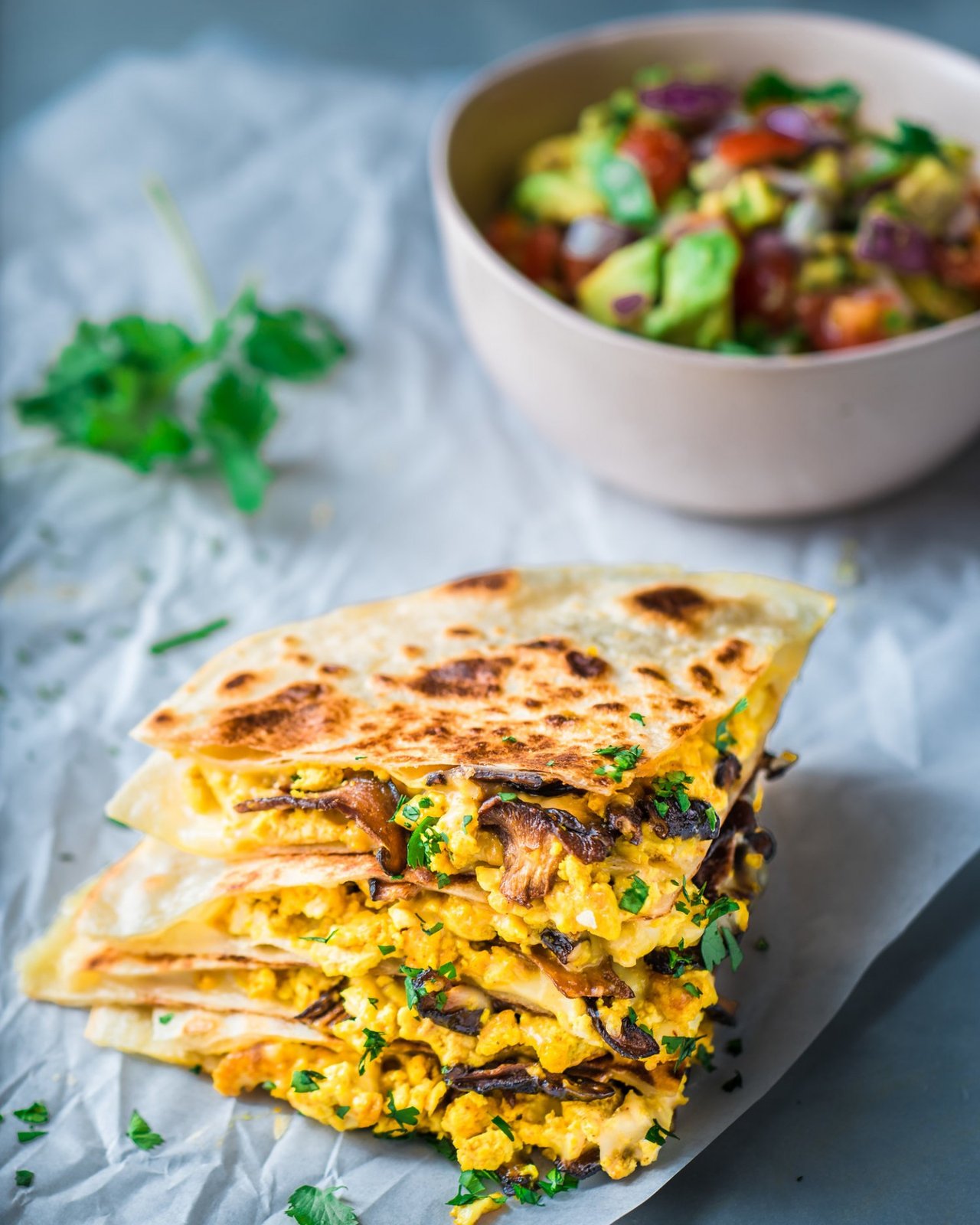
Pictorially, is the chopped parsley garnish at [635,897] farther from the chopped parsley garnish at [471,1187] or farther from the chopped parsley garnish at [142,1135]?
the chopped parsley garnish at [142,1135]

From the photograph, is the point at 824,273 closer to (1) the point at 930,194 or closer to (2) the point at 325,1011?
(1) the point at 930,194

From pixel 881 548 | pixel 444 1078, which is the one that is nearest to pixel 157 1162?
pixel 444 1078

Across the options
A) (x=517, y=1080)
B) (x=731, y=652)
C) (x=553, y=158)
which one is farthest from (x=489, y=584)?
(x=553, y=158)

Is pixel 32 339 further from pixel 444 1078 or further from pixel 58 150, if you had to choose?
pixel 444 1078

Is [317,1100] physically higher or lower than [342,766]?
lower

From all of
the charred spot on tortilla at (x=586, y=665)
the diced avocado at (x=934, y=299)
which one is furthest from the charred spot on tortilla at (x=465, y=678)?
the diced avocado at (x=934, y=299)


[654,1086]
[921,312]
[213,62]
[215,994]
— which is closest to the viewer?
[654,1086]
